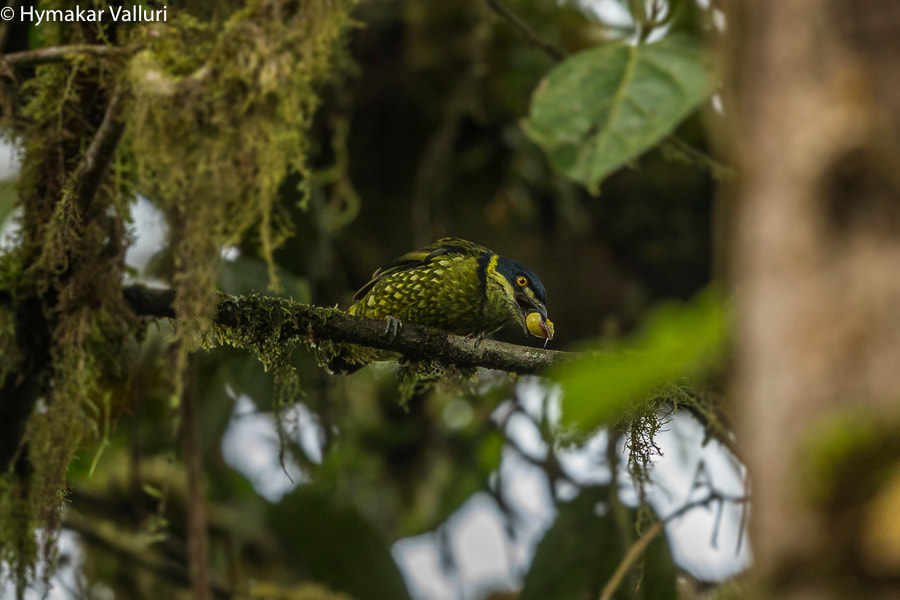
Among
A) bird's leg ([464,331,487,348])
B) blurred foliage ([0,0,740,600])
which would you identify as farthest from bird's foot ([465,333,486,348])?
blurred foliage ([0,0,740,600])

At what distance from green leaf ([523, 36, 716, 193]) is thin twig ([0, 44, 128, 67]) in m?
1.23

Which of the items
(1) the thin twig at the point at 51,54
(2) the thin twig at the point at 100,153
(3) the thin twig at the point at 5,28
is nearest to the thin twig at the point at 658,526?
(2) the thin twig at the point at 100,153

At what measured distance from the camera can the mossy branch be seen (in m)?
2.32

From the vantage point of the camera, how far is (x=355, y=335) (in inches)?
90.7

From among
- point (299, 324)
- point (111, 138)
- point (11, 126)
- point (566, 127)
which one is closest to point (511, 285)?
point (566, 127)

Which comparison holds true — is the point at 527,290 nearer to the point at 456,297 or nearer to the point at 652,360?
the point at 456,297

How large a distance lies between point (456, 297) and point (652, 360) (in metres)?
1.95

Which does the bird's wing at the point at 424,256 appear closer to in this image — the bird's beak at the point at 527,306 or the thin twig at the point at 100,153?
the bird's beak at the point at 527,306

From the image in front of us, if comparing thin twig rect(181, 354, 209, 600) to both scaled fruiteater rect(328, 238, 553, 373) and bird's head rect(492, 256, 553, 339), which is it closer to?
scaled fruiteater rect(328, 238, 553, 373)

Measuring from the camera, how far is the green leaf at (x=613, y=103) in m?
2.48

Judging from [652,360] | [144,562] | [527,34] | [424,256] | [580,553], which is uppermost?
[527,34]

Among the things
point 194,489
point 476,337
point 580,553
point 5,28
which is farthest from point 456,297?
point 580,553

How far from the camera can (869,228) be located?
0.78 meters

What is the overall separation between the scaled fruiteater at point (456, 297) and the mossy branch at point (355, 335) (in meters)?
0.20
